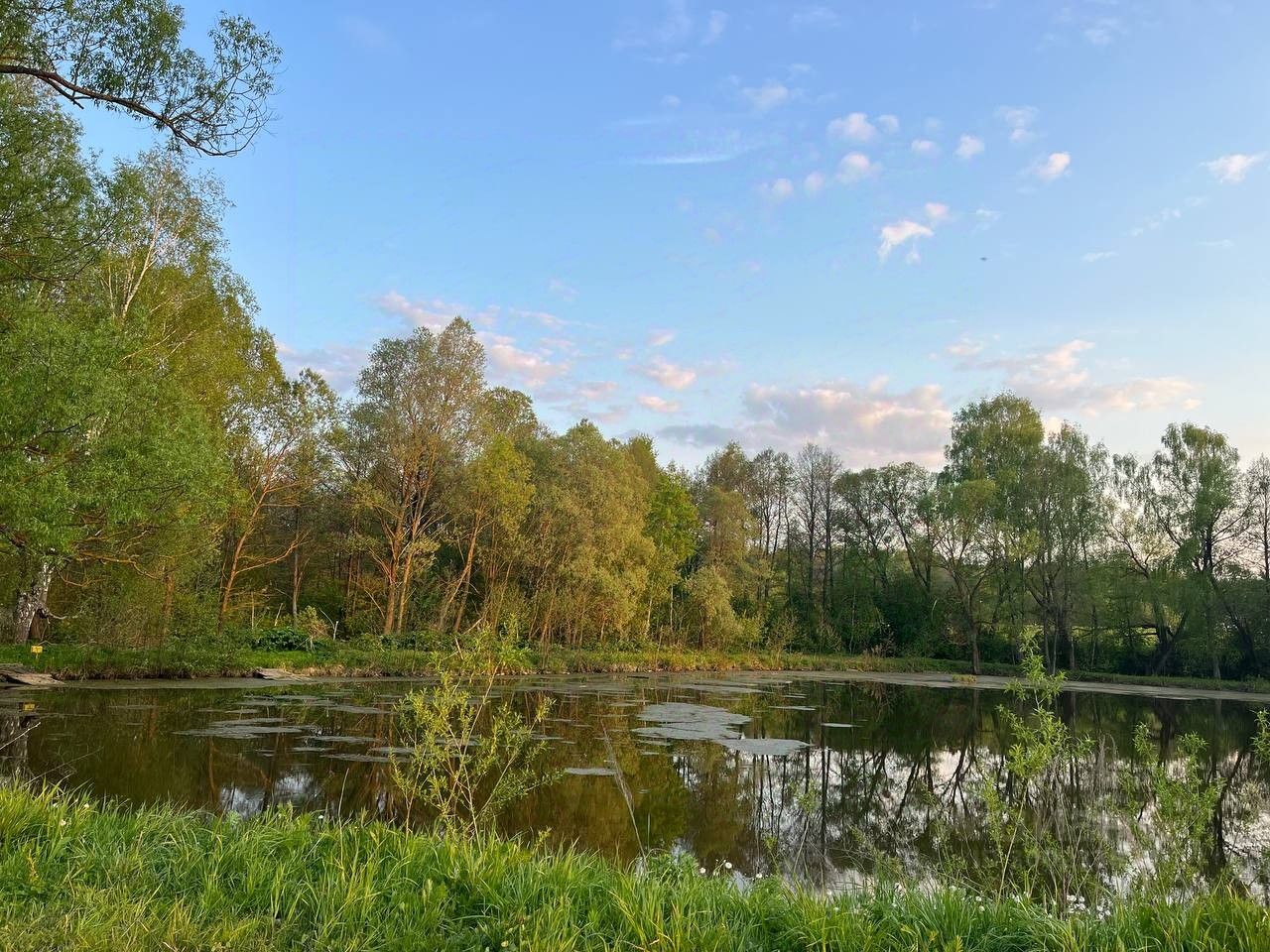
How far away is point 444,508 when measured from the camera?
31.1 metres

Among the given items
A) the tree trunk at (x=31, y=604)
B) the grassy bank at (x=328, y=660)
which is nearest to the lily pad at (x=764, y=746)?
the grassy bank at (x=328, y=660)

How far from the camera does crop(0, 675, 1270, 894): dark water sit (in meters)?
8.68

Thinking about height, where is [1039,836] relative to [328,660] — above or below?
above

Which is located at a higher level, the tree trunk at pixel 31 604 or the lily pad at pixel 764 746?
the tree trunk at pixel 31 604

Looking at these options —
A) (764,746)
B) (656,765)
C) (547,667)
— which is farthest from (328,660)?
(656,765)

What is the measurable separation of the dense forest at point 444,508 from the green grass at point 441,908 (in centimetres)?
200

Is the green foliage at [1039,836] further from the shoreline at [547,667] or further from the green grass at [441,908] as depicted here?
the shoreline at [547,667]

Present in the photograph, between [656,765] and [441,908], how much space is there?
8428mm

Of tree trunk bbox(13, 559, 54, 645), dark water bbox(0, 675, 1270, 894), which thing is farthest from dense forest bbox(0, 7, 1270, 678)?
dark water bbox(0, 675, 1270, 894)

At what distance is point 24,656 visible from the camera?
18.3 m

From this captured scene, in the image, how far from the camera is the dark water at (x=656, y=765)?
868 cm

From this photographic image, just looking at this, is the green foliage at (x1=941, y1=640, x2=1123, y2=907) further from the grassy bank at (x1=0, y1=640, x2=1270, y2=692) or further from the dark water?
the grassy bank at (x1=0, y1=640, x2=1270, y2=692)

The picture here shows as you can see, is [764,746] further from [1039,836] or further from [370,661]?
[370,661]

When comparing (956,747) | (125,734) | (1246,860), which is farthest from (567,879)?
(956,747)
